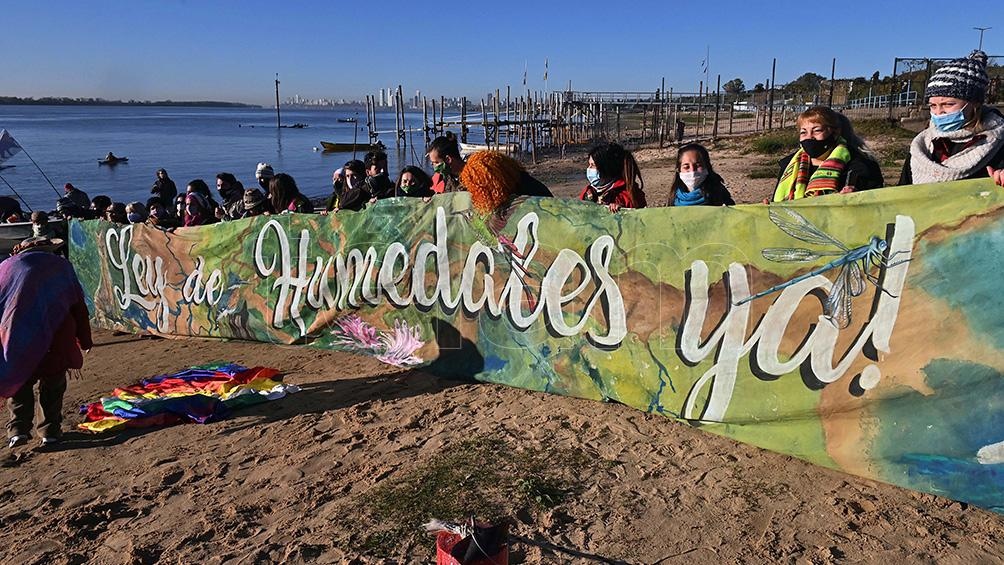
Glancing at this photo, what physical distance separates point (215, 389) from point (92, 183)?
36.3 meters

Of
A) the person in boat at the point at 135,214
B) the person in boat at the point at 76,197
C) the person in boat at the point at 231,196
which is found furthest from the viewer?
the person in boat at the point at 76,197

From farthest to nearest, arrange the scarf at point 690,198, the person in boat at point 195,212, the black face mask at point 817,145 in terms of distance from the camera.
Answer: the person in boat at point 195,212, the scarf at point 690,198, the black face mask at point 817,145

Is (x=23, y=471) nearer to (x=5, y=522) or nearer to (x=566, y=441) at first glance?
(x=5, y=522)

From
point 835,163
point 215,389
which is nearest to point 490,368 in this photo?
point 215,389

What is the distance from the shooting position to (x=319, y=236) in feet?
21.2

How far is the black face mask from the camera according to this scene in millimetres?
4207

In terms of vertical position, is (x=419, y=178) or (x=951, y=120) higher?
(x=951, y=120)

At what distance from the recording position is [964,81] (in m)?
3.36

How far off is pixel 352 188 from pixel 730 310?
15.8 ft

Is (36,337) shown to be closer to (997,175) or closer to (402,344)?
(402,344)

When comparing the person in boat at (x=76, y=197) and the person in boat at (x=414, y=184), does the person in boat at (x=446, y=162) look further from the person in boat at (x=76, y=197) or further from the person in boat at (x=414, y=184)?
the person in boat at (x=76, y=197)

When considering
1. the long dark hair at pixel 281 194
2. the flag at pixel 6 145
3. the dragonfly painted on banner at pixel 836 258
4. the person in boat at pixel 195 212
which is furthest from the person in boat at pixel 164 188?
the dragonfly painted on banner at pixel 836 258

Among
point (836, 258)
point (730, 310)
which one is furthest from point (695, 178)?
point (836, 258)

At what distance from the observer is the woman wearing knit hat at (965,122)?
3377 mm
